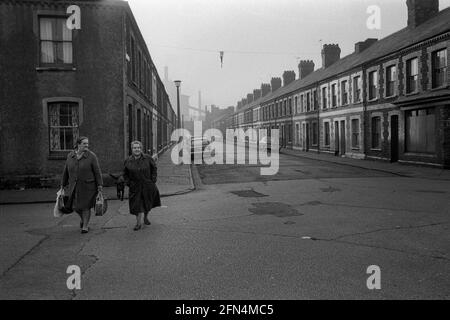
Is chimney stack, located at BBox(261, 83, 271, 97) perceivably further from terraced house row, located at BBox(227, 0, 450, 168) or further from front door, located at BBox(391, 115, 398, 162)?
front door, located at BBox(391, 115, 398, 162)

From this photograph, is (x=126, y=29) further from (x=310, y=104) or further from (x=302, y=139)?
(x=302, y=139)

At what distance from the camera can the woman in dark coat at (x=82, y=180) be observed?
818 centimetres

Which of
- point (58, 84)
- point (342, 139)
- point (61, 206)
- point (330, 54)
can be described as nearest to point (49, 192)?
point (58, 84)

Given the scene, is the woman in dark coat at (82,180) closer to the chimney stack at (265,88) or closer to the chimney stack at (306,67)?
the chimney stack at (306,67)

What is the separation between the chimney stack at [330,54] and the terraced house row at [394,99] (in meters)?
0.60

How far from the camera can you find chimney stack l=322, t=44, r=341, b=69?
42500mm

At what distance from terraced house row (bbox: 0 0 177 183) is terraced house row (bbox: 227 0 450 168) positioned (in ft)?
50.8

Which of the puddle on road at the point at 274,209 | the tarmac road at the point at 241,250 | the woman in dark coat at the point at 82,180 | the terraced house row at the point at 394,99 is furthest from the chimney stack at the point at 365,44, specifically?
the woman in dark coat at the point at 82,180

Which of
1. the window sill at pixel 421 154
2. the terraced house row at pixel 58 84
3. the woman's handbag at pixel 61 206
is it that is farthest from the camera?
the window sill at pixel 421 154

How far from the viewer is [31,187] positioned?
618 inches

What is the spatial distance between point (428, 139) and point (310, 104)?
779 inches

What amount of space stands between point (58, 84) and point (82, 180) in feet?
29.2

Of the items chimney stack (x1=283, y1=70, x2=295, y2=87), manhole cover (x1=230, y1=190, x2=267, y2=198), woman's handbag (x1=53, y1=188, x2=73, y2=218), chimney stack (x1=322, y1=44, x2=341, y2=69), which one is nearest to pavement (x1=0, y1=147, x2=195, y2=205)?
manhole cover (x1=230, y1=190, x2=267, y2=198)
